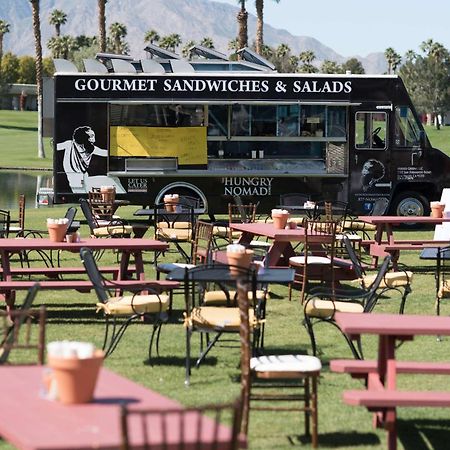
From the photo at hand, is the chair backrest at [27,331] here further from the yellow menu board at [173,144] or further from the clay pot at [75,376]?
the yellow menu board at [173,144]

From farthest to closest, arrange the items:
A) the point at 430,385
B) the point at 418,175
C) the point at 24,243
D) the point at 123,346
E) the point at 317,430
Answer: the point at 418,175 → the point at 24,243 → the point at 123,346 → the point at 430,385 → the point at 317,430

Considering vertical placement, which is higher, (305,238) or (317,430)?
(305,238)

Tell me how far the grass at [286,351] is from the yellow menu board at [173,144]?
609cm

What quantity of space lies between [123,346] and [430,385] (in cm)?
265

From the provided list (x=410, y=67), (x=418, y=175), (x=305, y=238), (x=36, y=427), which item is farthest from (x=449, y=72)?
(x=36, y=427)

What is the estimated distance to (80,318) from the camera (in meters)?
11.5

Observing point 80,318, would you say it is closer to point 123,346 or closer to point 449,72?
point 123,346

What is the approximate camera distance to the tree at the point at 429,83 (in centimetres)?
10812

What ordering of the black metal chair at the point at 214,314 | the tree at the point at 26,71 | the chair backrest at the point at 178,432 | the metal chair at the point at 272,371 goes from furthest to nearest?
the tree at the point at 26,71 < the black metal chair at the point at 214,314 < the metal chair at the point at 272,371 < the chair backrest at the point at 178,432

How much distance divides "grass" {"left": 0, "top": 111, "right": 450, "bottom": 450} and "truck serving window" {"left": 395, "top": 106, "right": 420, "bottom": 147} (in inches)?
234

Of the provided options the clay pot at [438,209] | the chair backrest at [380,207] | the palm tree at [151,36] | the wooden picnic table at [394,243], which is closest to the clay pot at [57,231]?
the wooden picnic table at [394,243]

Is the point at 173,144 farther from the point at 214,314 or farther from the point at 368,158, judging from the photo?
the point at 214,314

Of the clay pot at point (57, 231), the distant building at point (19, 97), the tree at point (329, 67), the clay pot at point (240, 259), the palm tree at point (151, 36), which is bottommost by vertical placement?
the clay pot at point (240, 259)

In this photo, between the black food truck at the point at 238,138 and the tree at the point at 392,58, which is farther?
the tree at the point at 392,58
